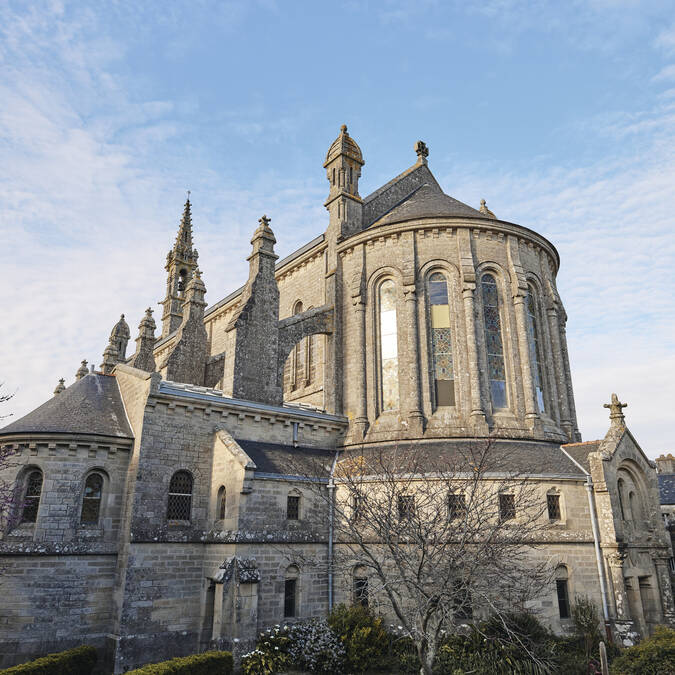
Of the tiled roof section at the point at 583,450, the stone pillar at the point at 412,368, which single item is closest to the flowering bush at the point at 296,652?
the stone pillar at the point at 412,368

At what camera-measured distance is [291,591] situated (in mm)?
17219

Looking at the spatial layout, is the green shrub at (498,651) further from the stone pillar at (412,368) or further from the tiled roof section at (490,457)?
the stone pillar at (412,368)

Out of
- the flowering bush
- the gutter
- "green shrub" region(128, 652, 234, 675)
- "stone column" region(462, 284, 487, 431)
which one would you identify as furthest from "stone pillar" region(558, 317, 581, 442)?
"green shrub" region(128, 652, 234, 675)

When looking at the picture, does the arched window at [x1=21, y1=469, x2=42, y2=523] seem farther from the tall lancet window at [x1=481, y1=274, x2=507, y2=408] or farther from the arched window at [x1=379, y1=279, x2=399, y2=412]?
the tall lancet window at [x1=481, y1=274, x2=507, y2=408]

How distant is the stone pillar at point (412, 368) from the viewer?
20.3 meters

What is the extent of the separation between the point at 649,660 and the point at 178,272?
130 ft

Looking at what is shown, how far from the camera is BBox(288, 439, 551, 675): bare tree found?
11164 mm

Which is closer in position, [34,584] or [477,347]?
[34,584]

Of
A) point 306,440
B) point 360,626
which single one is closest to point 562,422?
point 306,440

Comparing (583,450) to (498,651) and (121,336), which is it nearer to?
(498,651)

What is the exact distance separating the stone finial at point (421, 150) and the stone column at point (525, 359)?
38.2 ft

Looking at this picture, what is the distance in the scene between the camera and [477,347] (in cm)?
2100

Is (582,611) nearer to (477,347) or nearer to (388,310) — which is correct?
(477,347)

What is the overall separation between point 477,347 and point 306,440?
7487mm
